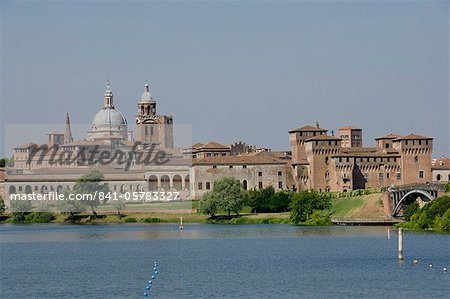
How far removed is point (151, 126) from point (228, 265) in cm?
9711

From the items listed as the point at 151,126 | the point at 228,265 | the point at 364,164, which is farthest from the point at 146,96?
the point at 228,265

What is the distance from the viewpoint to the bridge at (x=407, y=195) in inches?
2516

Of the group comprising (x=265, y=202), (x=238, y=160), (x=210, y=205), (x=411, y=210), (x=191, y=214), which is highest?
(x=238, y=160)

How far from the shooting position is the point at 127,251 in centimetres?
4834

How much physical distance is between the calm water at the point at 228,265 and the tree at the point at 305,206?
809cm

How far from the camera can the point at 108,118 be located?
5704 inches

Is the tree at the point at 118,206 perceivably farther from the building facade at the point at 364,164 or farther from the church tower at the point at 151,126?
the church tower at the point at 151,126

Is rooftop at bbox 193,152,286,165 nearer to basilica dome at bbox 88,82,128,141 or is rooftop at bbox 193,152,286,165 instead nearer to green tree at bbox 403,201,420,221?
green tree at bbox 403,201,420,221

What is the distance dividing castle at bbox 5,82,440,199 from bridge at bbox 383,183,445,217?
21975 mm

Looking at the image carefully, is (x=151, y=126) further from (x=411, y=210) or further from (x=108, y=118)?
(x=411, y=210)

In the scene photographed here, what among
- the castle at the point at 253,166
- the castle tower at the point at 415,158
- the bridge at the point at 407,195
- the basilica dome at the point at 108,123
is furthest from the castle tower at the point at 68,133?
the bridge at the point at 407,195

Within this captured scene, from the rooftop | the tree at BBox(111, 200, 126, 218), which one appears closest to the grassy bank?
the tree at BBox(111, 200, 126, 218)

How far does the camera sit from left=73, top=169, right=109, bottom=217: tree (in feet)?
277

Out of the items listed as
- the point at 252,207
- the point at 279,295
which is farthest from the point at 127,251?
the point at 252,207
